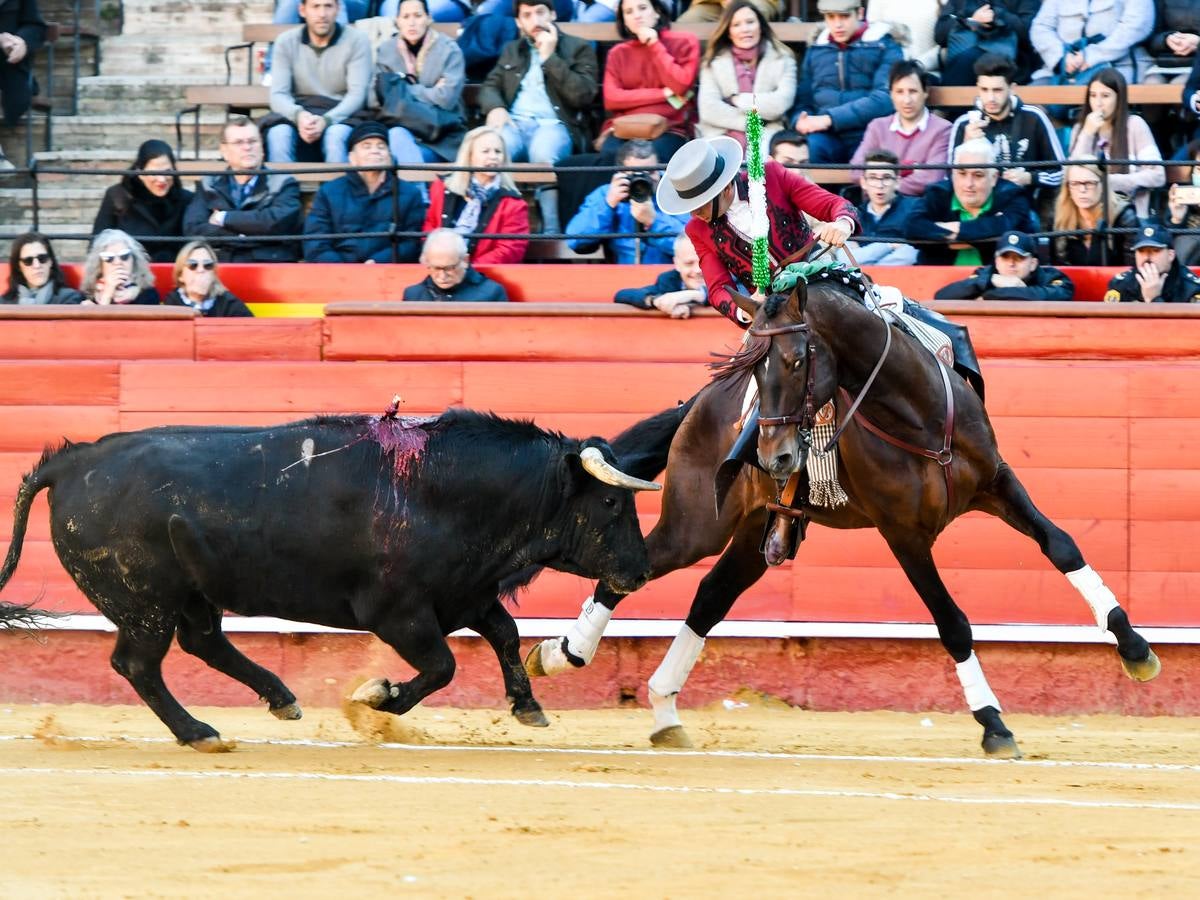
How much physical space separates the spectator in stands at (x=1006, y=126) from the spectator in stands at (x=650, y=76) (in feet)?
5.17

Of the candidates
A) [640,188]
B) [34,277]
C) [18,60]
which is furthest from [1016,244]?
[18,60]

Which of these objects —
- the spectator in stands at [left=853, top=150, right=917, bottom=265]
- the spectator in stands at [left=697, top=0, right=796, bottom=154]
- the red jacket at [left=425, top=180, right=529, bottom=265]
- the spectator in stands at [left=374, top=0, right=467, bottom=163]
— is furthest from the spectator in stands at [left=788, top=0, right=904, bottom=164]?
the spectator in stands at [left=374, top=0, right=467, bottom=163]

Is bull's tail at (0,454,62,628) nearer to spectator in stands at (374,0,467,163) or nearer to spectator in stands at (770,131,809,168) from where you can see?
spectator in stands at (374,0,467,163)

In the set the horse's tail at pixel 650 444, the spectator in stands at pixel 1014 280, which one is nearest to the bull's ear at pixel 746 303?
the horse's tail at pixel 650 444

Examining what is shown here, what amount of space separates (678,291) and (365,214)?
1968mm


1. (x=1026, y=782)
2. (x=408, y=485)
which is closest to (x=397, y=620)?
(x=408, y=485)

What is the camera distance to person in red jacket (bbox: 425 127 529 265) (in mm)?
10203

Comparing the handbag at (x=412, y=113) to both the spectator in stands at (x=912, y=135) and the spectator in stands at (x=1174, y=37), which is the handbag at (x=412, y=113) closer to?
the spectator in stands at (x=912, y=135)

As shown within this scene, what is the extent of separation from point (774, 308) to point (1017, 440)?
2806 mm

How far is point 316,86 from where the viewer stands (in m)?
11.3

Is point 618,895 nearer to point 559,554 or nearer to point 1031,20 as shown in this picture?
point 559,554

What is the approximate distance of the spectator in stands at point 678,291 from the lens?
9406 mm

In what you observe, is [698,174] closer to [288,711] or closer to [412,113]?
[288,711]

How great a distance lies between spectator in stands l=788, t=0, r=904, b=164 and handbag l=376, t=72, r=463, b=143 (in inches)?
77.4
